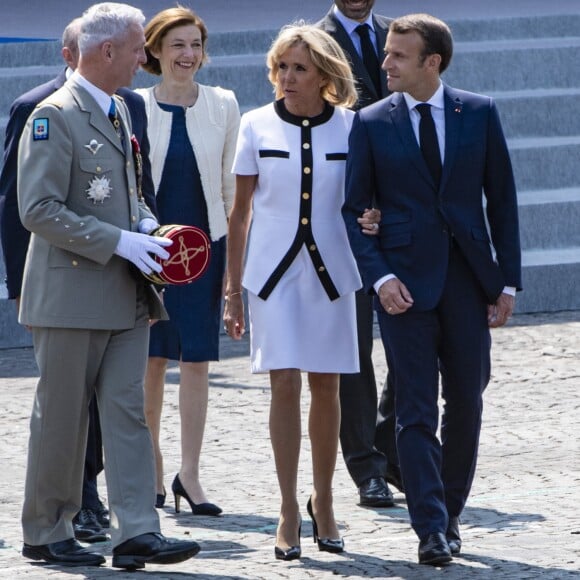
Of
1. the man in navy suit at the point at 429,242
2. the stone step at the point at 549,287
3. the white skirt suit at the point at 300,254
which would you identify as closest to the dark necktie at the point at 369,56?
the white skirt suit at the point at 300,254

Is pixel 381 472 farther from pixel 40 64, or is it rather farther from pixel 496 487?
pixel 40 64

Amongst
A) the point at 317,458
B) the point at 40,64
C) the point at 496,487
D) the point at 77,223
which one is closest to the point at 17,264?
the point at 77,223

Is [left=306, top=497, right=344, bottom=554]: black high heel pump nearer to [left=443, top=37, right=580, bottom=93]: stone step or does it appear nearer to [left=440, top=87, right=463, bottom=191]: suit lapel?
[left=440, top=87, right=463, bottom=191]: suit lapel

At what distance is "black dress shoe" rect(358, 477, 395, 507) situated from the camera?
654cm

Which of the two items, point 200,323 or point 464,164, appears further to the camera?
point 200,323

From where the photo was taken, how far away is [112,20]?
5.44 metres

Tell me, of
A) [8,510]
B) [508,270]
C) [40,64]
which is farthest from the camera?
[40,64]

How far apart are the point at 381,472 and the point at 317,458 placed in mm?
848

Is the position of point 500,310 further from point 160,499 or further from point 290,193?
point 160,499

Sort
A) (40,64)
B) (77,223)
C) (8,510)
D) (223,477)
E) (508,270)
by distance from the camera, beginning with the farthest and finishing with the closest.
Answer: (40,64) < (223,477) < (8,510) < (508,270) < (77,223)

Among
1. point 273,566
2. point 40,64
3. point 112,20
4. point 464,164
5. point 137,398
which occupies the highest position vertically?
point 40,64

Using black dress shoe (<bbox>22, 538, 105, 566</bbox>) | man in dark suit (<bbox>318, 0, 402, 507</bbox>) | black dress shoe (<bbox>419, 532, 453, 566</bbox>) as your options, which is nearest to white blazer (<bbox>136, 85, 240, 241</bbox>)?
man in dark suit (<bbox>318, 0, 402, 507</bbox>)

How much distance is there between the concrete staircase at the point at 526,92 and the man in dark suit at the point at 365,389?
3.74 meters

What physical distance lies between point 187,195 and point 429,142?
4.33 feet
